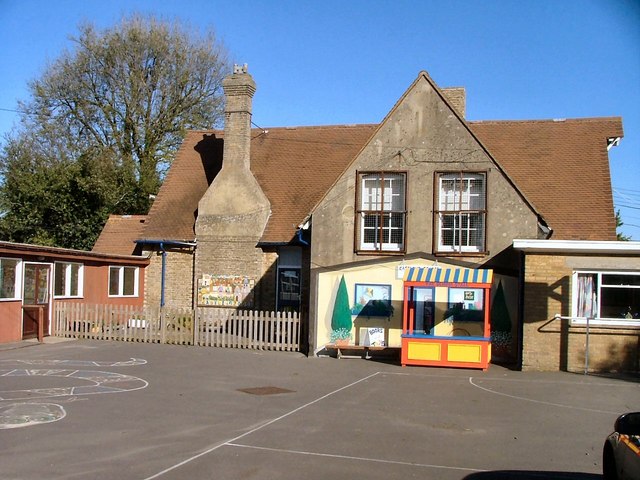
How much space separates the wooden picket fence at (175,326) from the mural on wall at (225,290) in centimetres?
318

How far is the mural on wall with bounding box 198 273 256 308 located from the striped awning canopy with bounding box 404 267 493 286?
28.6 ft

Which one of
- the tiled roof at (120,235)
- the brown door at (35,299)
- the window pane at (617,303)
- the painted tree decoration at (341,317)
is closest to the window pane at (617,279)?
the window pane at (617,303)

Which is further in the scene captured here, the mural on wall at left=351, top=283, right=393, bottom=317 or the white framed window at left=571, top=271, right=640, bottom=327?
the mural on wall at left=351, top=283, right=393, bottom=317

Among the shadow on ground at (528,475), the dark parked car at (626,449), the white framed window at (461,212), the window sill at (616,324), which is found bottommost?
the shadow on ground at (528,475)

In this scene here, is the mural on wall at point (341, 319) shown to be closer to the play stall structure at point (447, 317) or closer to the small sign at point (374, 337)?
the small sign at point (374, 337)

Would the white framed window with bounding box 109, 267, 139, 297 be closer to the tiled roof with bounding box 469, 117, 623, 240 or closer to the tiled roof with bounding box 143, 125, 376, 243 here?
the tiled roof with bounding box 143, 125, 376, 243

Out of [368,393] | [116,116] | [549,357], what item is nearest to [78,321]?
[368,393]

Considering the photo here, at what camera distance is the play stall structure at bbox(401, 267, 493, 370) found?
59.8ft

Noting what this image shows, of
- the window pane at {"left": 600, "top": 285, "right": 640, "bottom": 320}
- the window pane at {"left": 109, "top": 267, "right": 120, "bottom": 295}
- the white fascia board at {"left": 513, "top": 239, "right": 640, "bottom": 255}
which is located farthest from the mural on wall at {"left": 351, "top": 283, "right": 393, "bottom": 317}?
the window pane at {"left": 109, "top": 267, "right": 120, "bottom": 295}

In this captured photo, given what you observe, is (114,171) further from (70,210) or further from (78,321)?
(78,321)

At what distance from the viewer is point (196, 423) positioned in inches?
413

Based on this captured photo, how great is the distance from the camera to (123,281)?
28.0 meters

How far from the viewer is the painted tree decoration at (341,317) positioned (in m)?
20.8

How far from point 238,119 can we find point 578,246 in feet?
46.4
